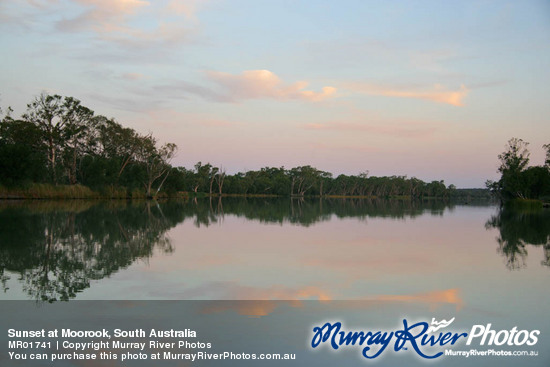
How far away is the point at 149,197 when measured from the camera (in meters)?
56.6

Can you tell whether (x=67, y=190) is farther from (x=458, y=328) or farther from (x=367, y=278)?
(x=458, y=328)

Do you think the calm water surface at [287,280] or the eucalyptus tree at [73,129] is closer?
the calm water surface at [287,280]

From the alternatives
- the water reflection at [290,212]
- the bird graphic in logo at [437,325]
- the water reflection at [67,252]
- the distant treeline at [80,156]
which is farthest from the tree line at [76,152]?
the bird graphic in logo at [437,325]

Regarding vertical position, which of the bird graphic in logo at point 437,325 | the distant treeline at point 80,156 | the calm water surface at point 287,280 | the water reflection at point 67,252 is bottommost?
the bird graphic in logo at point 437,325

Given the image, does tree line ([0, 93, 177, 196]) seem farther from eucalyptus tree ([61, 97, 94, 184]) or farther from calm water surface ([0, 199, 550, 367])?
calm water surface ([0, 199, 550, 367])

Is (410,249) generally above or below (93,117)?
below

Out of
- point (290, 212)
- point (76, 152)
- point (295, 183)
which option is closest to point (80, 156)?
point (76, 152)

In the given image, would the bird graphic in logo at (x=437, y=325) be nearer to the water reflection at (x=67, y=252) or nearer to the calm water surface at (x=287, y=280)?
the calm water surface at (x=287, y=280)

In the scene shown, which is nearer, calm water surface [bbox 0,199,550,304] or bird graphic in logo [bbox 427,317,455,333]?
bird graphic in logo [bbox 427,317,455,333]

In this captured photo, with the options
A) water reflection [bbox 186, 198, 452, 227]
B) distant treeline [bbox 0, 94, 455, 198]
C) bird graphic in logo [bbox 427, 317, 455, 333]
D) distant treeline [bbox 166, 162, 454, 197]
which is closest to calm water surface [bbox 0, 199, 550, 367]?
bird graphic in logo [bbox 427, 317, 455, 333]

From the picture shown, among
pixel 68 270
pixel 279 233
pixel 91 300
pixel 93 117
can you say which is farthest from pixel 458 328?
pixel 93 117

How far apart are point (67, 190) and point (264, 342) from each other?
41.7 metres

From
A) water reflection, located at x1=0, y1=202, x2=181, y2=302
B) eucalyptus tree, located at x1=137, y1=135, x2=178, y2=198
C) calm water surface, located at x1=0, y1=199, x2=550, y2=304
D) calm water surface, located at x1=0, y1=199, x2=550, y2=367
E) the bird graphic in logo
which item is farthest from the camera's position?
eucalyptus tree, located at x1=137, y1=135, x2=178, y2=198

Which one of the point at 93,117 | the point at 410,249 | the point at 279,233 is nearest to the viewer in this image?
the point at 410,249
